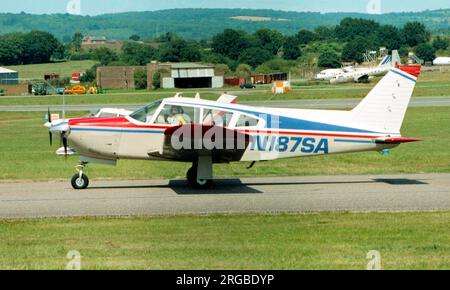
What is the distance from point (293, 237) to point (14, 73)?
280 feet

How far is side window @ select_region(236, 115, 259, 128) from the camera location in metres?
16.9

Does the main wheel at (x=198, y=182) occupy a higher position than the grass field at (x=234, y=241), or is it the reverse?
the grass field at (x=234, y=241)

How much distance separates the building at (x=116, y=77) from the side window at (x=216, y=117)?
61.9 m

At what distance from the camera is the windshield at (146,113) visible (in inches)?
661

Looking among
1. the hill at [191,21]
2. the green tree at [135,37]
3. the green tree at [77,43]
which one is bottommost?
the green tree at [77,43]

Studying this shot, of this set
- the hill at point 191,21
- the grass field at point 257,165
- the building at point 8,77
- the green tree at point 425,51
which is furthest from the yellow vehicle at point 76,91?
the green tree at point 425,51

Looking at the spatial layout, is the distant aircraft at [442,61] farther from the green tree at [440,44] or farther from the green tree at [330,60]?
the green tree at [330,60]

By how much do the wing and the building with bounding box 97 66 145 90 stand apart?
2434 inches

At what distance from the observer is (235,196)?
15.9 meters

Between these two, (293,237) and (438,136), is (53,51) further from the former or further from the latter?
(293,237)

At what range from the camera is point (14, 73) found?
9256cm

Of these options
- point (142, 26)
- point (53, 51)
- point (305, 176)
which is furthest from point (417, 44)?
point (305, 176)

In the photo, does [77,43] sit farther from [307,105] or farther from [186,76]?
[307,105]

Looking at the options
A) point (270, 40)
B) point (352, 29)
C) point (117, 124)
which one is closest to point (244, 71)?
point (270, 40)
